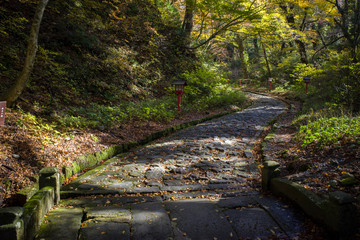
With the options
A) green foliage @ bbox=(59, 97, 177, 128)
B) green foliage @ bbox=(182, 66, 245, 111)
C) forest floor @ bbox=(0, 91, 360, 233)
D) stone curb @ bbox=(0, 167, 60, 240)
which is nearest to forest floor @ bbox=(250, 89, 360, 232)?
forest floor @ bbox=(0, 91, 360, 233)

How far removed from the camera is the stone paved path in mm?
2841

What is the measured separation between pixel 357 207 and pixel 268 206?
44.1 inches

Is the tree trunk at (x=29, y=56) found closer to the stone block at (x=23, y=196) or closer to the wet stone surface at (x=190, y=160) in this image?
the wet stone surface at (x=190, y=160)

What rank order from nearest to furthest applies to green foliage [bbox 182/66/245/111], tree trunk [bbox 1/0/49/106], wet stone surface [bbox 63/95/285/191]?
wet stone surface [bbox 63/95/285/191] → tree trunk [bbox 1/0/49/106] → green foliage [bbox 182/66/245/111]

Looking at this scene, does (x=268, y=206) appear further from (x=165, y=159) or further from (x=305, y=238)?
(x=165, y=159)

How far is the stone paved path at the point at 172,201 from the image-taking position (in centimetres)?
284

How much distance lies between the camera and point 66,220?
297 cm

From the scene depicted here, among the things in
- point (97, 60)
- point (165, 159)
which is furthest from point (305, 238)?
point (97, 60)

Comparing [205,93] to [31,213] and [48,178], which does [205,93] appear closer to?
[48,178]

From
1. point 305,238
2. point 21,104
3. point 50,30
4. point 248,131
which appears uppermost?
point 50,30

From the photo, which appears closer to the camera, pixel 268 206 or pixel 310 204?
pixel 310 204

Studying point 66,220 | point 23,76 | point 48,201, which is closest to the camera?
point 66,220

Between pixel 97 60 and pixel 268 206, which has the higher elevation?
pixel 97 60

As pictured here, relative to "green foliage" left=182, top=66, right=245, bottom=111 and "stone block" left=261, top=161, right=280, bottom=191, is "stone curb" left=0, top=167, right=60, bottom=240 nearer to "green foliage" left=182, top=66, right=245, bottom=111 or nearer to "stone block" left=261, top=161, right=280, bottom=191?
"stone block" left=261, top=161, right=280, bottom=191
